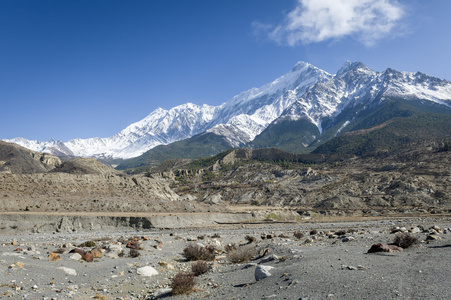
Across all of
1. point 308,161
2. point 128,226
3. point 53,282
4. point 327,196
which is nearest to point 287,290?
point 53,282

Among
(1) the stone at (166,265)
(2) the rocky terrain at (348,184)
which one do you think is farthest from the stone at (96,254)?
(2) the rocky terrain at (348,184)

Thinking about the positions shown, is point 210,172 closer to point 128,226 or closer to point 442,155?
point 442,155

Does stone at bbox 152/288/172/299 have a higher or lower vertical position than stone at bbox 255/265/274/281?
lower

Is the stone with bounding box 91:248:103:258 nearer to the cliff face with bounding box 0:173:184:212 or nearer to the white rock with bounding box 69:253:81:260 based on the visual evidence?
the white rock with bounding box 69:253:81:260

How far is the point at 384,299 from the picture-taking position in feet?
28.0

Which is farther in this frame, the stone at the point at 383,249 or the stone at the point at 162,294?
the stone at the point at 383,249

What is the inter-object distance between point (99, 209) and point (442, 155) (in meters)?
106

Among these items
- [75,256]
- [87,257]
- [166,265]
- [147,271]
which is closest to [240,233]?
[166,265]

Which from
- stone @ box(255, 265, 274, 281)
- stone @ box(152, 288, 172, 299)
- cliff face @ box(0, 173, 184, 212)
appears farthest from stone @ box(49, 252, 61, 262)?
→ cliff face @ box(0, 173, 184, 212)

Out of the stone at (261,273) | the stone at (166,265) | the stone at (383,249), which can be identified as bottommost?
the stone at (166,265)

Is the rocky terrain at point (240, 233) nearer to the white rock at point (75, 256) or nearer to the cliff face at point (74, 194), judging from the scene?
the white rock at point (75, 256)

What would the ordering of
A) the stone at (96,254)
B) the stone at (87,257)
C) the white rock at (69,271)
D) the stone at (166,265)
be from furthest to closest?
the stone at (96,254), the stone at (87,257), the stone at (166,265), the white rock at (69,271)

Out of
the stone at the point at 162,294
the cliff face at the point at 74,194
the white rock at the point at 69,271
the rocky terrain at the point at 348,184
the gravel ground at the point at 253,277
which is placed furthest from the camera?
the rocky terrain at the point at 348,184

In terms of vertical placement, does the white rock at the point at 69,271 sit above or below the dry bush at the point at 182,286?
below
